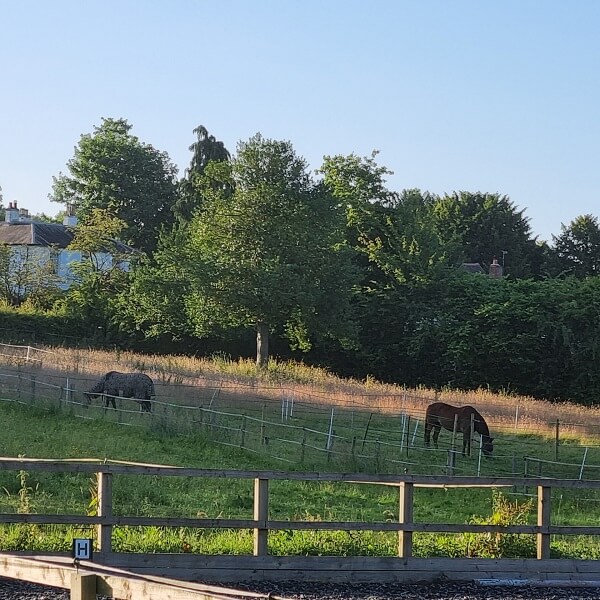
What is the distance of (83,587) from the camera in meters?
4.84

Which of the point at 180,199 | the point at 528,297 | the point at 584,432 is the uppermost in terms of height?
the point at 180,199

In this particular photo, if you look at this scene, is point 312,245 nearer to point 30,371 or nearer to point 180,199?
point 30,371

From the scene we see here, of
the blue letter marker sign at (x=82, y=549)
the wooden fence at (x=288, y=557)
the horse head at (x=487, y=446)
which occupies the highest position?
the blue letter marker sign at (x=82, y=549)

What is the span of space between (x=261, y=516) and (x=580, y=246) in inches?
2812

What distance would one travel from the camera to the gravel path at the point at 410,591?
8.36 metres

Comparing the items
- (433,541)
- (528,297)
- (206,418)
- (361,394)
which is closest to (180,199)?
(528,297)

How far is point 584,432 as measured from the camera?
96.1 ft

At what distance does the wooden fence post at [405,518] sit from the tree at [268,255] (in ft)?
113

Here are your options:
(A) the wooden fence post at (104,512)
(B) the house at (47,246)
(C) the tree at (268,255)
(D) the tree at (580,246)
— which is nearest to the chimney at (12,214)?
(B) the house at (47,246)

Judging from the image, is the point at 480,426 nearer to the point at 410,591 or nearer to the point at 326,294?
the point at 410,591

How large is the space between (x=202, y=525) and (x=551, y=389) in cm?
4134

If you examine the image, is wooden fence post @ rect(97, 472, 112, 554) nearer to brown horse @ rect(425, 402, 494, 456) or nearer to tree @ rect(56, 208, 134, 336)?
brown horse @ rect(425, 402, 494, 456)

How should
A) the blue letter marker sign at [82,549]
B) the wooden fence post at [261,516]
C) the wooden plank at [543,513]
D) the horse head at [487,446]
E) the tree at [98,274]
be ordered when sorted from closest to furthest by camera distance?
the blue letter marker sign at [82,549] < the wooden fence post at [261,516] < the wooden plank at [543,513] < the horse head at [487,446] < the tree at [98,274]

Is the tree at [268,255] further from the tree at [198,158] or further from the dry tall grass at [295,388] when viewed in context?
the tree at [198,158]
